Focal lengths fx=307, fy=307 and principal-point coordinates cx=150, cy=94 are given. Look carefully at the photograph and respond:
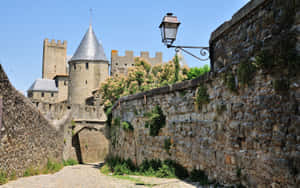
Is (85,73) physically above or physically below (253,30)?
above

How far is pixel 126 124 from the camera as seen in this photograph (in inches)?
415

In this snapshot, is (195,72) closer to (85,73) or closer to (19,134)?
(19,134)

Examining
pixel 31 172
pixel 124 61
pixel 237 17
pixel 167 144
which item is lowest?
pixel 31 172

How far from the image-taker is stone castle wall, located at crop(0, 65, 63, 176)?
765 centimetres

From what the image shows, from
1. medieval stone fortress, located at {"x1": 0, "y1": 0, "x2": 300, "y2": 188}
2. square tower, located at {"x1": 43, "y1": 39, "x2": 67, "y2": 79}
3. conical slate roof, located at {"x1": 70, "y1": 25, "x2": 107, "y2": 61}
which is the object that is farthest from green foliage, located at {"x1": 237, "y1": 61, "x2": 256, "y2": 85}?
square tower, located at {"x1": 43, "y1": 39, "x2": 67, "y2": 79}

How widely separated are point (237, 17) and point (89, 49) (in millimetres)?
38675

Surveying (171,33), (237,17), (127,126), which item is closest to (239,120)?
(237,17)

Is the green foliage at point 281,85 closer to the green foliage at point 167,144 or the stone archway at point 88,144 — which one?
the green foliage at point 167,144

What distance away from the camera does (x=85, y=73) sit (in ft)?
136

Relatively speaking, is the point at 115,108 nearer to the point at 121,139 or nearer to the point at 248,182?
the point at 121,139

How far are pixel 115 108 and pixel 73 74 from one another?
3059cm

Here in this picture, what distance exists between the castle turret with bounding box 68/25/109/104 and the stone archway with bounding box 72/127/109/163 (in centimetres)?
1779

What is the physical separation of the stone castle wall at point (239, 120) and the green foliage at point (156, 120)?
0.88 feet

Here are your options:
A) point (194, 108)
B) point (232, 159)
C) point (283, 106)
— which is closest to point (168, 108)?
point (194, 108)
